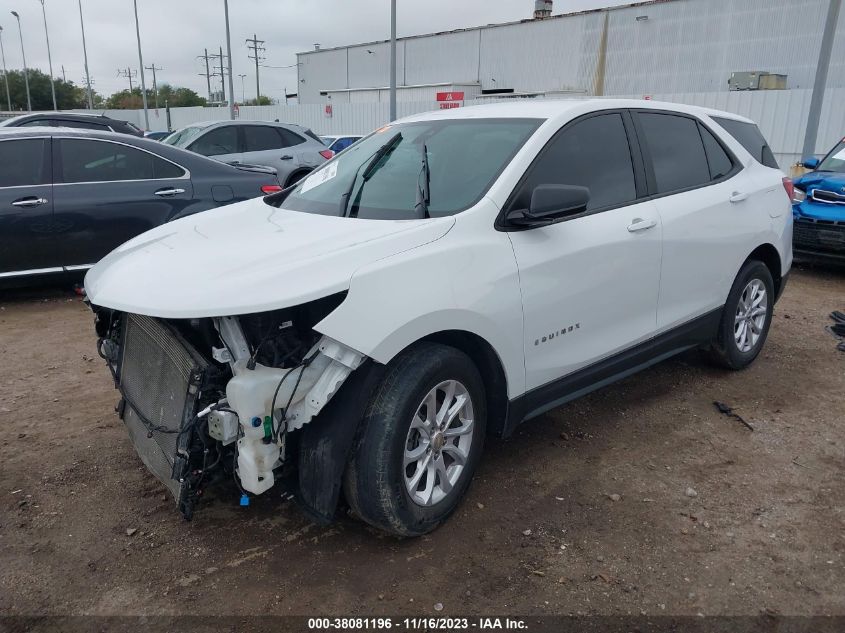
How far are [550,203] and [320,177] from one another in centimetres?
158

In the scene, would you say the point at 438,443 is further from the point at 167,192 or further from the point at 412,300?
the point at 167,192

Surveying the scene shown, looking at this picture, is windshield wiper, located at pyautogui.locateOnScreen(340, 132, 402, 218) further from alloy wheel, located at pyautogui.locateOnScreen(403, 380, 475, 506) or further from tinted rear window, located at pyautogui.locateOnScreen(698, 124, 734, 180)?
tinted rear window, located at pyautogui.locateOnScreen(698, 124, 734, 180)

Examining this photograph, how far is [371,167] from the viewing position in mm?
3744

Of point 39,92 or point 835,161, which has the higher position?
point 39,92

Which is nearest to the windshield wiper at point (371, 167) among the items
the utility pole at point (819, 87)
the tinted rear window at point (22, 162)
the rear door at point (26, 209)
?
the rear door at point (26, 209)

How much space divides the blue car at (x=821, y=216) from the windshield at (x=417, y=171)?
5.45m

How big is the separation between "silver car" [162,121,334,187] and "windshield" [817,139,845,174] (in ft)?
23.9

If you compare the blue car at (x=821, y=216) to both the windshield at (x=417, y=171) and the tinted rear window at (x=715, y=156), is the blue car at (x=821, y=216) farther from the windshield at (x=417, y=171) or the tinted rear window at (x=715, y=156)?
the windshield at (x=417, y=171)

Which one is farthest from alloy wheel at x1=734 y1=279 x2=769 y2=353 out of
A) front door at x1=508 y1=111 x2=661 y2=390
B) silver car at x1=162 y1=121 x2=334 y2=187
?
silver car at x1=162 y1=121 x2=334 y2=187

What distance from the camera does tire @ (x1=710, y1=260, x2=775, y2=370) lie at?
181 inches

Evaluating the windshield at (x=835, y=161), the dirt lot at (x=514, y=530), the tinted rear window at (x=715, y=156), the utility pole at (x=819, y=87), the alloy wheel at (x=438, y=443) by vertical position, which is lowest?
the dirt lot at (x=514, y=530)

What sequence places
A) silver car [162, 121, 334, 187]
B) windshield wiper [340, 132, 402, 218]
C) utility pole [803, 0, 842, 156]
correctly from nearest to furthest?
windshield wiper [340, 132, 402, 218]
silver car [162, 121, 334, 187]
utility pole [803, 0, 842, 156]

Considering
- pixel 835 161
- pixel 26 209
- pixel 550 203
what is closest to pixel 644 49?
pixel 835 161

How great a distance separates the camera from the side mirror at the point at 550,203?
9.78 feet
